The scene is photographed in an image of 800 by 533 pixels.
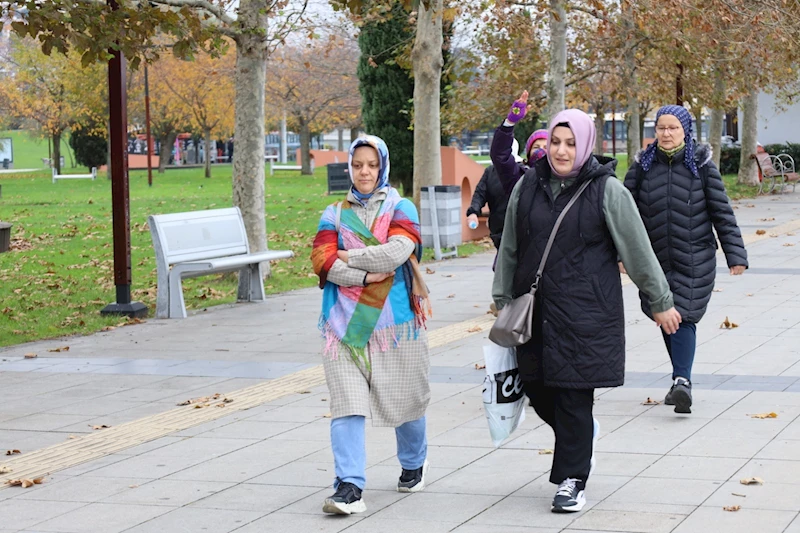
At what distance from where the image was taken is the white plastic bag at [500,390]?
5363 millimetres

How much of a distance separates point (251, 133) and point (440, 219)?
3.98 metres

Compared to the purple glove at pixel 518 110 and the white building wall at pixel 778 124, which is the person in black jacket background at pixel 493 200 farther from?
the white building wall at pixel 778 124

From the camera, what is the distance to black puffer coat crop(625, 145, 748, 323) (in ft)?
23.7

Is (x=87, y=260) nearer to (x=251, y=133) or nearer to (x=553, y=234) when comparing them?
(x=251, y=133)

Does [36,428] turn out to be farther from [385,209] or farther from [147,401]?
[385,209]

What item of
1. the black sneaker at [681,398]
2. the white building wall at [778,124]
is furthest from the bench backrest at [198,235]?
the white building wall at [778,124]

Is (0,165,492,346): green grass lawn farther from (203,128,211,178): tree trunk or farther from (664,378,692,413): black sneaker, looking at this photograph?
(203,128,211,178): tree trunk

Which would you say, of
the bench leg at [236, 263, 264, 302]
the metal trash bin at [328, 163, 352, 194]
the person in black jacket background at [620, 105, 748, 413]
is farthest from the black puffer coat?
the metal trash bin at [328, 163, 352, 194]

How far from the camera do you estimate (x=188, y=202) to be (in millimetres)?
31688

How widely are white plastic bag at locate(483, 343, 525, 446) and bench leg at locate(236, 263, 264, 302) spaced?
25.8ft

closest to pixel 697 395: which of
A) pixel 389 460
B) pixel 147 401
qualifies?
pixel 389 460

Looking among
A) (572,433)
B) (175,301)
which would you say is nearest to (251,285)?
(175,301)

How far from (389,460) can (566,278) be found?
159 cm

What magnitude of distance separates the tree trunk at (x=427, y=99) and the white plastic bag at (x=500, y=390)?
14.4 metres
